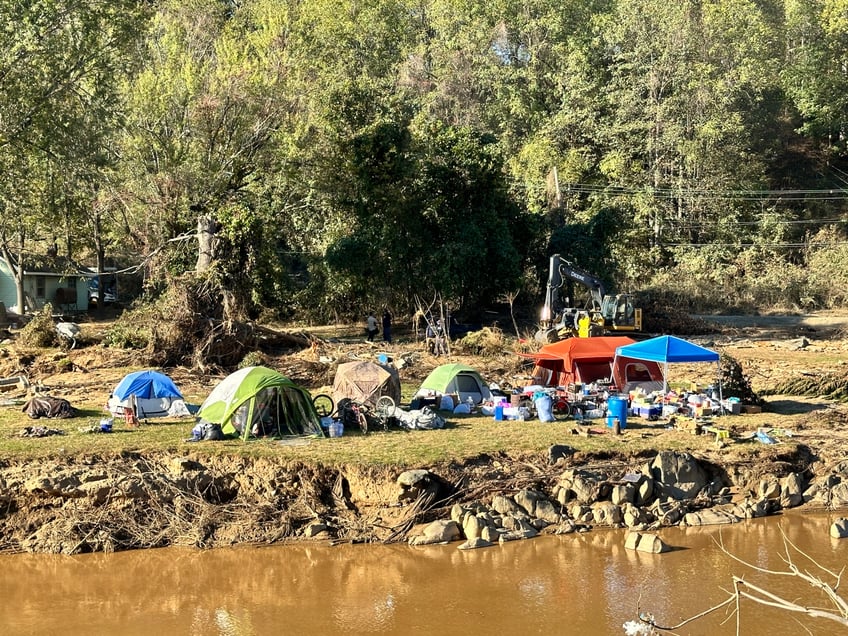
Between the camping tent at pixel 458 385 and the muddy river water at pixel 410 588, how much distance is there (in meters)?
6.67

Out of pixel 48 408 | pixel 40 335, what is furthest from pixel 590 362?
pixel 40 335

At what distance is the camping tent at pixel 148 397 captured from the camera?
18172 millimetres

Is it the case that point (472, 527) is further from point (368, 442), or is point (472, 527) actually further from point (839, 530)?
point (839, 530)

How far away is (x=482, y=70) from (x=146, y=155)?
27885 millimetres

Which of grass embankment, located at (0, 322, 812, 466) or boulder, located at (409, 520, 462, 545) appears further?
grass embankment, located at (0, 322, 812, 466)

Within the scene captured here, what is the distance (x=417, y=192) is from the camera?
33094mm

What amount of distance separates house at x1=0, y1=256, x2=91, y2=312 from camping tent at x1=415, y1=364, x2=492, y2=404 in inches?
970

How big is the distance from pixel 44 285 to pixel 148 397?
26.7 m

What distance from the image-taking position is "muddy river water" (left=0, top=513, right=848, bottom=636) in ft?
36.7

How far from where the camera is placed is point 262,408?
1670 centimetres

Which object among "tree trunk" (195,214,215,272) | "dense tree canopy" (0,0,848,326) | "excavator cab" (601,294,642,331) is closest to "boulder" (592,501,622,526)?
"dense tree canopy" (0,0,848,326)

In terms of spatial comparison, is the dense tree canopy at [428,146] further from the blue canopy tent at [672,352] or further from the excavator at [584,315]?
the blue canopy tent at [672,352]

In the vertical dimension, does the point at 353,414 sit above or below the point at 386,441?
above

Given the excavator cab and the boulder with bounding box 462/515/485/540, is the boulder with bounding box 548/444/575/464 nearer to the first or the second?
the boulder with bounding box 462/515/485/540
